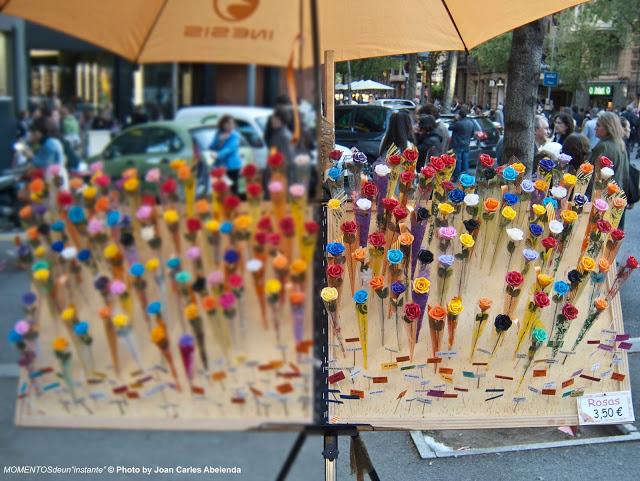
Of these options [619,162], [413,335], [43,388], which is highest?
[619,162]

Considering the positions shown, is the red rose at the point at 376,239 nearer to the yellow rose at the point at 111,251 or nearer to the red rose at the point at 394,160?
the red rose at the point at 394,160

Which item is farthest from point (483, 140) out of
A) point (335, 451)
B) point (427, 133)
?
point (335, 451)

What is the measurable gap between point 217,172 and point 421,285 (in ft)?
3.44

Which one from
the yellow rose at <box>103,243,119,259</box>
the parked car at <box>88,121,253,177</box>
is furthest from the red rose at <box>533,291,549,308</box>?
the yellow rose at <box>103,243,119,259</box>

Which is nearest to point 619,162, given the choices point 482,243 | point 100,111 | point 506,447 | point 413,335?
point 506,447

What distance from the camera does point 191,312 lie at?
1.16m

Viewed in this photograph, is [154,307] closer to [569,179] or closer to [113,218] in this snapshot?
[113,218]

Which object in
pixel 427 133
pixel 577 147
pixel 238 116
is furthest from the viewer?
pixel 427 133

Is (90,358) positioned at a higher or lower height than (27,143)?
lower

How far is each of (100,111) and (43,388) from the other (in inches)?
20.6

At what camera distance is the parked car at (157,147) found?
1.08 metres

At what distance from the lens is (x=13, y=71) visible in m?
1.07

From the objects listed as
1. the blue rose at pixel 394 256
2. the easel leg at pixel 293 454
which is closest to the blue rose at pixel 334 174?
the blue rose at pixel 394 256

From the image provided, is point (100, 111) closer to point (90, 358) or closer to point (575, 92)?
point (90, 358)
